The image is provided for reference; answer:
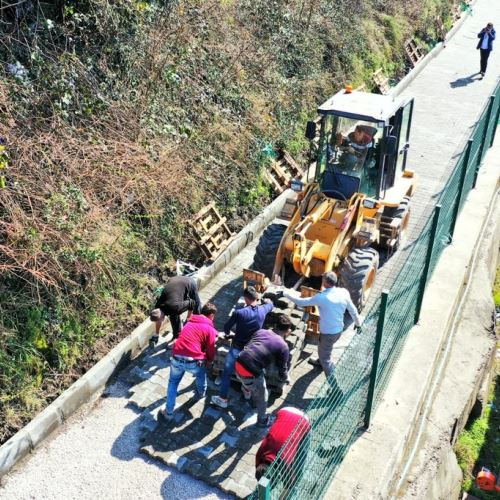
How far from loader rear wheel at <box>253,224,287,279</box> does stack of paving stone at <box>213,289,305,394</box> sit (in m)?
0.74

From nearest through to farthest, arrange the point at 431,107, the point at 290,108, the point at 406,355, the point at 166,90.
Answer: the point at 406,355 < the point at 166,90 < the point at 290,108 < the point at 431,107

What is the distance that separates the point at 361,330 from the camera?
6.23 meters

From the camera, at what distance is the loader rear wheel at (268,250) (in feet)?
30.2

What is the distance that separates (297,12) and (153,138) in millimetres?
7369

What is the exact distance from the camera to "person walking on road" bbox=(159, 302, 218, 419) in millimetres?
7215

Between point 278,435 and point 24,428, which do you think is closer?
point 278,435

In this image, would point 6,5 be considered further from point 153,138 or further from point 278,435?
point 278,435

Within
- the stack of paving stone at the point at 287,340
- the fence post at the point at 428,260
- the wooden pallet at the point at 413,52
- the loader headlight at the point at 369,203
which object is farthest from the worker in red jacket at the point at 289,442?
the wooden pallet at the point at 413,52

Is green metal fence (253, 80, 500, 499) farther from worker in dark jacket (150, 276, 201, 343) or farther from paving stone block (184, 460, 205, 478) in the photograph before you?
worker in dark jacket (150, 276, 201, 343)

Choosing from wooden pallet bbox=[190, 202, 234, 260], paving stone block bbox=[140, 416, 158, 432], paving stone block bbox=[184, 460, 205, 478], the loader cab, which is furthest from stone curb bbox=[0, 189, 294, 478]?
the loader cab

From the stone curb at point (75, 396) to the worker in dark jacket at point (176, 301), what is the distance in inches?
18.6

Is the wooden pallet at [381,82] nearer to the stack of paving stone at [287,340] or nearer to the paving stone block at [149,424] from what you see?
the stack of paving stone at [287,340]

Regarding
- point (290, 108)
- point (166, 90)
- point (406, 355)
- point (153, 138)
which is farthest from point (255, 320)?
point (290, 108)

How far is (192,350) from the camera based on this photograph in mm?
7199
